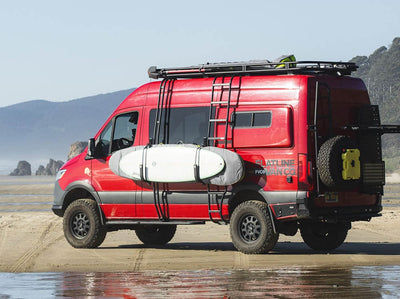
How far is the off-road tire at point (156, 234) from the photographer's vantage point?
16984 millimetres

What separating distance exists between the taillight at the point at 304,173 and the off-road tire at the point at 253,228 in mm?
753

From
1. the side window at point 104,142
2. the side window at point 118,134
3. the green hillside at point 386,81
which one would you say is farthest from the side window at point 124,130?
the green hillside at point 386,81

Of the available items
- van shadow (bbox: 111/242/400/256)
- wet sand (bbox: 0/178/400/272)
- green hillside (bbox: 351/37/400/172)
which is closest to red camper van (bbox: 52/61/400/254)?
van shadow (bbox: 111/242/400/256)

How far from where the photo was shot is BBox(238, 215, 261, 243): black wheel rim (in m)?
14.4

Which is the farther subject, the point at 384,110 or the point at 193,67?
the point at 384,110

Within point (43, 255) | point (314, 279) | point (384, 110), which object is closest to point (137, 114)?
point (43, 255)

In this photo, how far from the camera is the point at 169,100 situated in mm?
15398

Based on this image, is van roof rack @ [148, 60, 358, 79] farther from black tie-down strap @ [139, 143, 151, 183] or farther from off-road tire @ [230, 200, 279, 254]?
off-road tire @ [230, 200, 279, 254]

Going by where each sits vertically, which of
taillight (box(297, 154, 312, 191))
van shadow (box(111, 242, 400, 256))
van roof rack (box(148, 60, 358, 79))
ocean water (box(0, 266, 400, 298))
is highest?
van roof rack (box(148, 60, 358, 79))

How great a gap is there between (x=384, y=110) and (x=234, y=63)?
10518cm

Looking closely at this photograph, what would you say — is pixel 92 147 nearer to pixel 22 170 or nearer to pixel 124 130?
pixel 124 130

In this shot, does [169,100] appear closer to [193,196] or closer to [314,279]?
[193,196]

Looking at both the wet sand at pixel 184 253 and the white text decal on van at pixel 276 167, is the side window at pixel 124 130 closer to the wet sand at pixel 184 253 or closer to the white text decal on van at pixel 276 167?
the wet sand at pixel 184 253

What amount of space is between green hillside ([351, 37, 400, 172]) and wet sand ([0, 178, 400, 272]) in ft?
265
